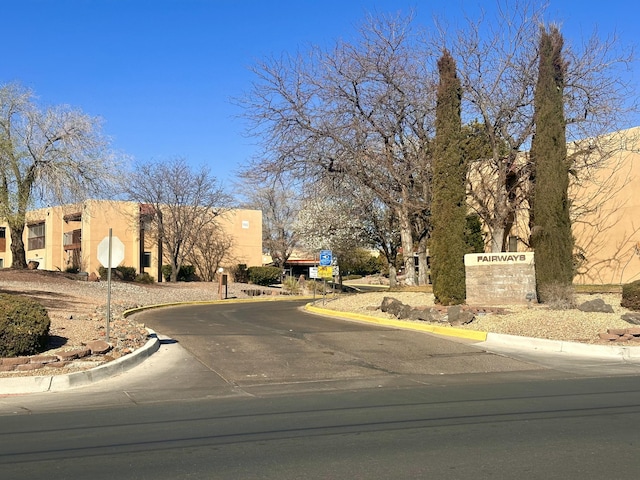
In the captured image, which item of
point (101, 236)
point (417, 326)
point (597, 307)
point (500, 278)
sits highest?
point (101, 236)

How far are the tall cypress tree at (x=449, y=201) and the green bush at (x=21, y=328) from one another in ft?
44.9

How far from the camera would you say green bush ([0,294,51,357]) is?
11.2m

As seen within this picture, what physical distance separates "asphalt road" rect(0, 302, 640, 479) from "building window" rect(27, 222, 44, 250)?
44.4 meters

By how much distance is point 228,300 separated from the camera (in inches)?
1508

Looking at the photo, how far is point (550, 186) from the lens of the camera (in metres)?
20.9

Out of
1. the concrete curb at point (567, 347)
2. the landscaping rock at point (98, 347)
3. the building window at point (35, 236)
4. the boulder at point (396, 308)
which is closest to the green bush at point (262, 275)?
the building window at point (35, 236)

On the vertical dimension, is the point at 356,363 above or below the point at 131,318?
below

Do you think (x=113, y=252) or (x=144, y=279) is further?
(x=144, y=279)

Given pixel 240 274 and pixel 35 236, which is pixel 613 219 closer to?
pixel 240 274

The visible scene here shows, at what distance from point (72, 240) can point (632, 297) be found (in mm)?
42695

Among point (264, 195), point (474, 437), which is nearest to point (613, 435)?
point (474, 437)

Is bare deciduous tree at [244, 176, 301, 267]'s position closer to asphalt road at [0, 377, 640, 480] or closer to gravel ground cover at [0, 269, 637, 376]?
gravel ground cover at [0, 269, 637, 376]

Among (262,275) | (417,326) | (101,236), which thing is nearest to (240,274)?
(262,275)

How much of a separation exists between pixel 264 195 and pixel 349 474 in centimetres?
5801
